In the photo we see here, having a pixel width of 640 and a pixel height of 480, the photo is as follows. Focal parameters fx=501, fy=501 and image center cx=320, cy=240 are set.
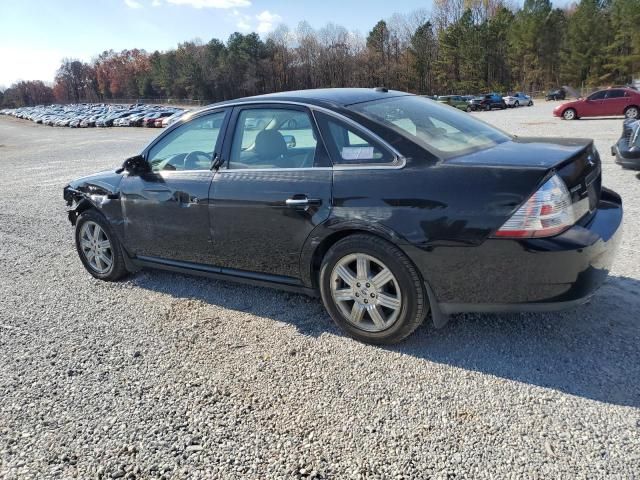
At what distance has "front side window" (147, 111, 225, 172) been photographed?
13.3ft

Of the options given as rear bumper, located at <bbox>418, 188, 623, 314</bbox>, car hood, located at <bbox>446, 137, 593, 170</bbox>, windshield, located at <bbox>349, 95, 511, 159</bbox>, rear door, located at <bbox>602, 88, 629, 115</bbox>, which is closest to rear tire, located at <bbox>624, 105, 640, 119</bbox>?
rear door, located at <bbox>602, 88, 629, 115</bbox>

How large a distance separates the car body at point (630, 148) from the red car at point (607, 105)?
661 inches

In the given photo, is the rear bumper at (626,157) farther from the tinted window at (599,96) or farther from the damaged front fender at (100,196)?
the tinted window at (599,96)

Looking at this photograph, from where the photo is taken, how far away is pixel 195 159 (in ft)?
13.6

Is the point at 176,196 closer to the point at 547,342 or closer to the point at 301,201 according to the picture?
the point at 301,201

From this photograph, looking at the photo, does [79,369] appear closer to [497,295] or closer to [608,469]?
[497,295]

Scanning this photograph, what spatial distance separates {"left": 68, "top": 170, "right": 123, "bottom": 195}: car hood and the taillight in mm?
3500

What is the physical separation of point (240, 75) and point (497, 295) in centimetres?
9827

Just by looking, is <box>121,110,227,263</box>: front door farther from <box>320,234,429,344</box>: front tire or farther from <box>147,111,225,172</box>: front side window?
<box>320,234,429,344</box>: front tire

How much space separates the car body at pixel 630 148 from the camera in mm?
8125

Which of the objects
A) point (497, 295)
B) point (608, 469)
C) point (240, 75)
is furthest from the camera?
point (240, 75)

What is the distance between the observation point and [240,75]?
94.6 meters

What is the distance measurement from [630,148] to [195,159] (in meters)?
7.41

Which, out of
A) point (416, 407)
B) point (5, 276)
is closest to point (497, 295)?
point (416, 407)
